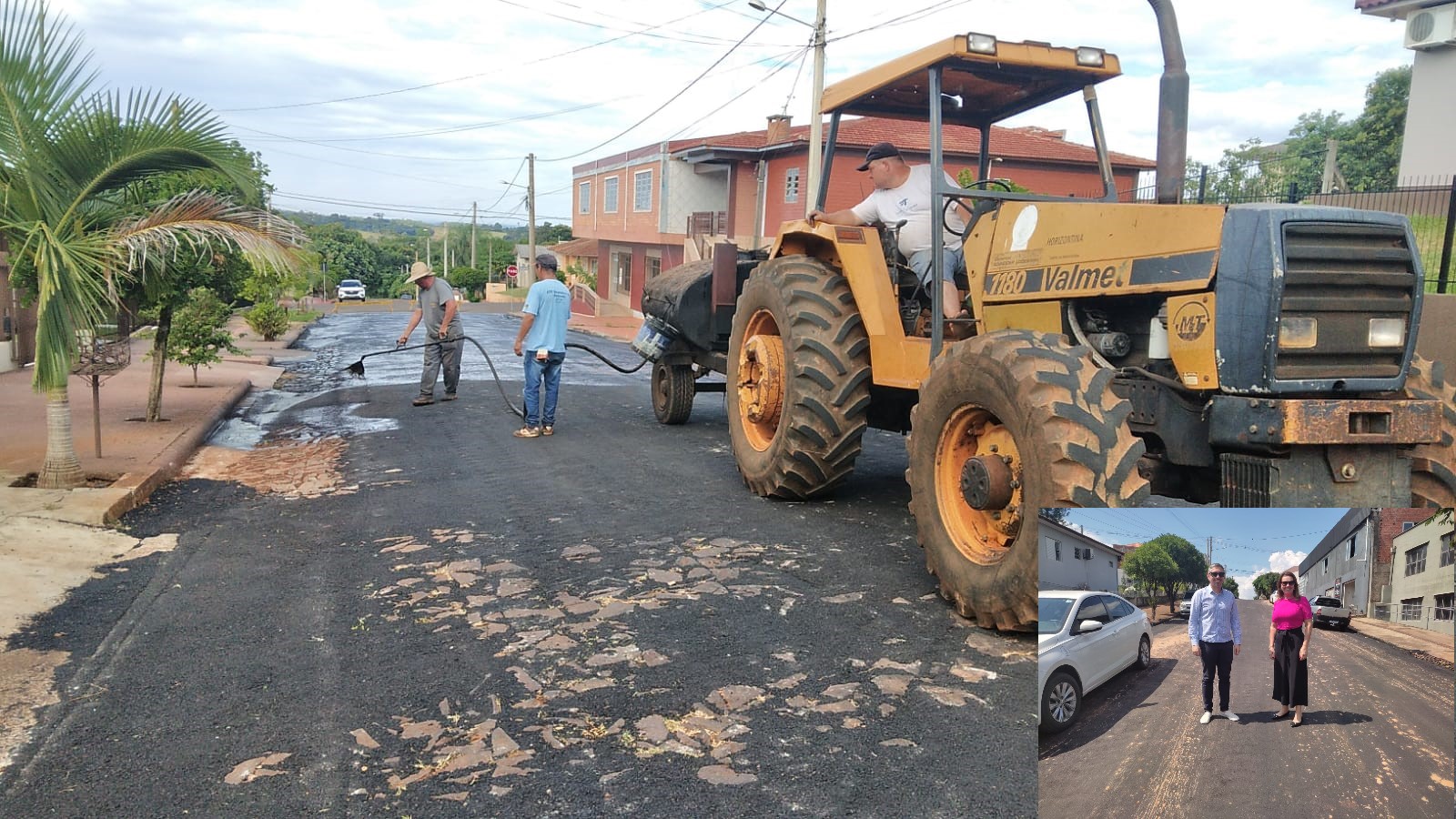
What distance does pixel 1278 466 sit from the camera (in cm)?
421

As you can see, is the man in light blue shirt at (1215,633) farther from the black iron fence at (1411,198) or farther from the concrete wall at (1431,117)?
the concrete wall at (1431,117)

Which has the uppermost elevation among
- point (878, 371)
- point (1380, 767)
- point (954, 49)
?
→ point (954, 49)

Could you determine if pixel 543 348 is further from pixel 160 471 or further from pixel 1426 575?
pixel 1426 575

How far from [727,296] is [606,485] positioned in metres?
2.60

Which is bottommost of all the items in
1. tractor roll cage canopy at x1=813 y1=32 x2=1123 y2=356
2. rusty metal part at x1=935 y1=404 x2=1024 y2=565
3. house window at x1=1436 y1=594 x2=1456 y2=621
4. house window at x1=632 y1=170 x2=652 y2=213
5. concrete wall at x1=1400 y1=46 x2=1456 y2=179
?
rusty metal part at x1=935 y1=404 x2=1024 y2=565

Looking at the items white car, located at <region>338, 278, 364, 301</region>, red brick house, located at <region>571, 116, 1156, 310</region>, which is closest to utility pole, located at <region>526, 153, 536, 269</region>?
red brick house, located at <region>571, 116, 1156, 310</region>

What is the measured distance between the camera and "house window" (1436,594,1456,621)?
58.7 inches

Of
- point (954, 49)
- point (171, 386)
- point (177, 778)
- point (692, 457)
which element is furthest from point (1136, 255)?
point (171, 386)

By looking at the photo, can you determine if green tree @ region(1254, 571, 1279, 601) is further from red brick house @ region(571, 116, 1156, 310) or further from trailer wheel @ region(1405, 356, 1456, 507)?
red brick house @ region(571, 116, 1156, 310)

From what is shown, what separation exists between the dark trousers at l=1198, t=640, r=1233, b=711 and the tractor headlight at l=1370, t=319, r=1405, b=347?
3.50 m

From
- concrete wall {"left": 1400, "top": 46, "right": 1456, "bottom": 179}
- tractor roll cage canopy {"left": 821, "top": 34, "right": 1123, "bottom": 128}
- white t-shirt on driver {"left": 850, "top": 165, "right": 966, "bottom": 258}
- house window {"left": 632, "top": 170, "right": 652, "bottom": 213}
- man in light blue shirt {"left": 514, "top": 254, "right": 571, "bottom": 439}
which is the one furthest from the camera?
house window {"left": 632, "top": 170, "right": 652, "bottom": 213}

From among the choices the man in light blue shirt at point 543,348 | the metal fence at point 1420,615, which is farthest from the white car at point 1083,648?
the man in light blue shirt at point 543,348

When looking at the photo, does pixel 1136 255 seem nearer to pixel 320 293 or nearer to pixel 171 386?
pixel 171 386

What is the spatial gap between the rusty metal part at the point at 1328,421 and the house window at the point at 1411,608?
9.24 ft
